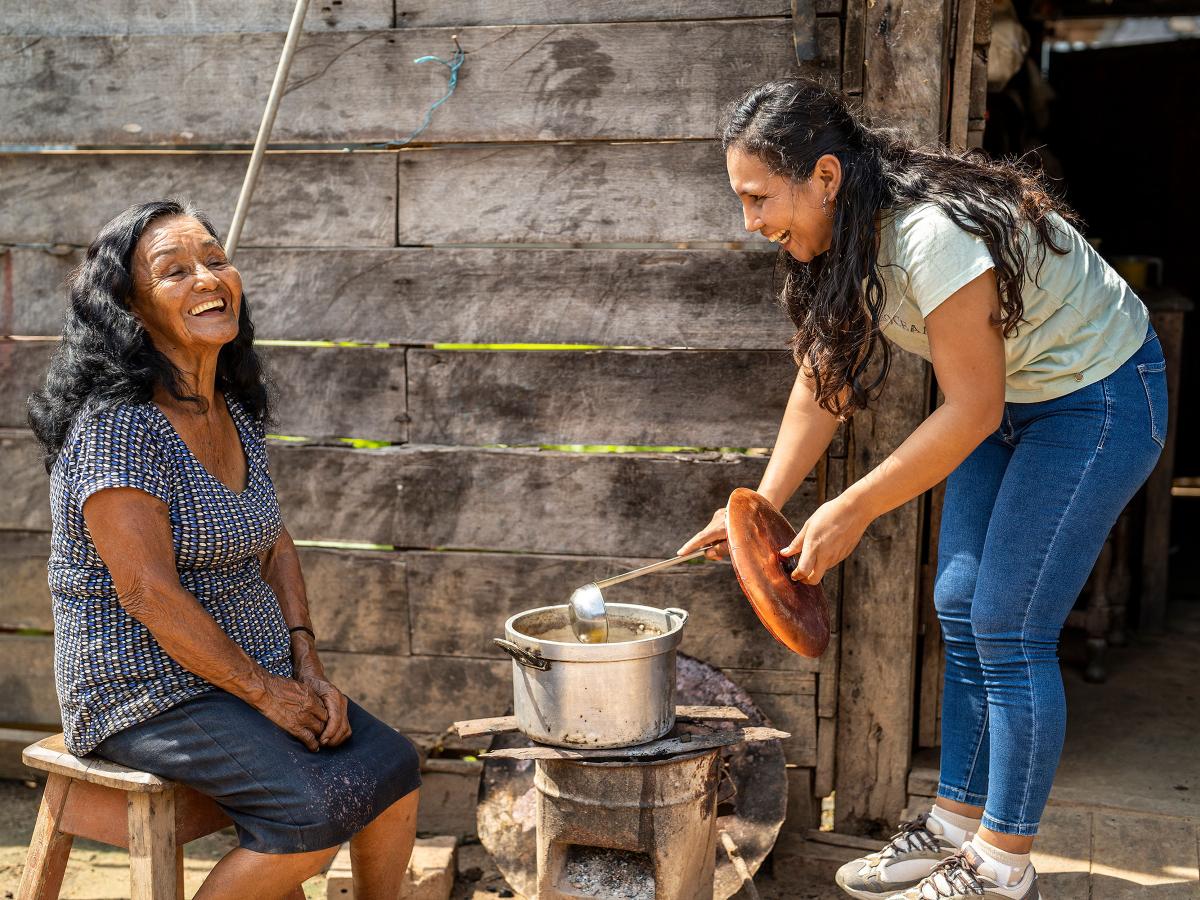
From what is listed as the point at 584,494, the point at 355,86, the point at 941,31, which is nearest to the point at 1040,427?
the point at 941,31

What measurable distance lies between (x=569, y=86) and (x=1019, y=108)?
2.34 m

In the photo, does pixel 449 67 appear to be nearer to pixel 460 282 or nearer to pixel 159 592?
pixel 460 282

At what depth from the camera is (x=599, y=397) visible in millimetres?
3428

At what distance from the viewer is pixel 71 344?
8.07ft

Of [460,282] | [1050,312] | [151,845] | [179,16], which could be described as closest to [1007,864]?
[1050,312]

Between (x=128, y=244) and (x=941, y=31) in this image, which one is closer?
(x=128, y=244)

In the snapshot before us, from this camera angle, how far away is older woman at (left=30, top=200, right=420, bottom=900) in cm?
236

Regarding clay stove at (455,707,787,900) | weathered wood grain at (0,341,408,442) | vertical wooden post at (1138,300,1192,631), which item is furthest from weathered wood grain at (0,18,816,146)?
vertical wooden post at (1138,300,1192,631)

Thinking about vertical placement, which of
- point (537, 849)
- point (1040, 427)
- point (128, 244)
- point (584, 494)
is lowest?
point (537, 849)

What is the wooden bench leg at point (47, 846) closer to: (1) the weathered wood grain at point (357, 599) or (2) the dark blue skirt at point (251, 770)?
(2) the dark blue skirt at point (251, 770)

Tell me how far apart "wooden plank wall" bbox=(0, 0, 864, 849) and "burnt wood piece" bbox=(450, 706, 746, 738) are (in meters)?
0.47

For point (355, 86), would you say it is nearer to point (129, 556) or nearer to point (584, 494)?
point (584, 494)

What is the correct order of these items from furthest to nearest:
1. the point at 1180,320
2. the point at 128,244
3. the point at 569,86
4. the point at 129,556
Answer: the point at 1180,320
the point at 569,86
the point at 128,244
the point at 129,556

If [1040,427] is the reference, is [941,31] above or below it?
above
